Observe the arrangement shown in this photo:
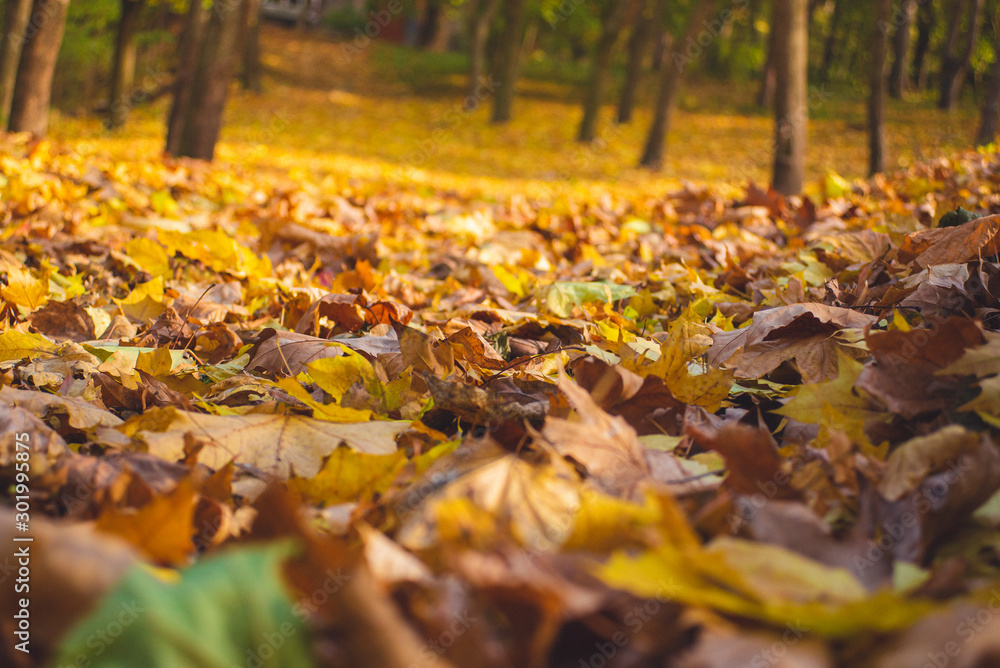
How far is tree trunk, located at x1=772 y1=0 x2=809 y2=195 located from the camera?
239 inches

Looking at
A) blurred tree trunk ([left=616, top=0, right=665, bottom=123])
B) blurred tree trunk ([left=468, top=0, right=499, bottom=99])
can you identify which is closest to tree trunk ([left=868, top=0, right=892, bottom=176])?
blurred tree trunk ([left=616, top=0, right=665, bottom=123])

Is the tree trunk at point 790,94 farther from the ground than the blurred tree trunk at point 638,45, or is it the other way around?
the blurred tree trunk at point 638,45

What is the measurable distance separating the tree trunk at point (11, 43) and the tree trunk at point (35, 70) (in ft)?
1.19

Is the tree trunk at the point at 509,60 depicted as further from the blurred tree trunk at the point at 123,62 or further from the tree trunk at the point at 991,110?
the tree trunk at the point at 991,110

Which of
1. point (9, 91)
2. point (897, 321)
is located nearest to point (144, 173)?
point (897, 321)

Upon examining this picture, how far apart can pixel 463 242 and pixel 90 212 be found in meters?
1.69

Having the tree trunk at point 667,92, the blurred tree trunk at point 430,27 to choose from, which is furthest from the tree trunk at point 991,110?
the blurred tree trunk at point 430,27

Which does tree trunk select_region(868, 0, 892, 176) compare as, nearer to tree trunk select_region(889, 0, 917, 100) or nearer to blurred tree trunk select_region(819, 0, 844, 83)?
tree trunk select_region(889, 0, 917, 100)

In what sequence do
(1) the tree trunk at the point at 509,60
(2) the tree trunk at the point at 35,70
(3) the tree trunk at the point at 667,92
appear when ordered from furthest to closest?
(1) the tree trunk at the point at 509,60, (3) the tree trunk at the point at 667,92, (2) the tree trunk at the point at 35,70

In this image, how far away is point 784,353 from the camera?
4.67 feet

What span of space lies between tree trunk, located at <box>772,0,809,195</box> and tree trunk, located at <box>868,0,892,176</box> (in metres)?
2.39

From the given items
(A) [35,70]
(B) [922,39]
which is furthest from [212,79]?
(B) [922,39]

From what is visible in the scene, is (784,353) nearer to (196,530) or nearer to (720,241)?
(196,530)

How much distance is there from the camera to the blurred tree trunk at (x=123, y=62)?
1233cm
